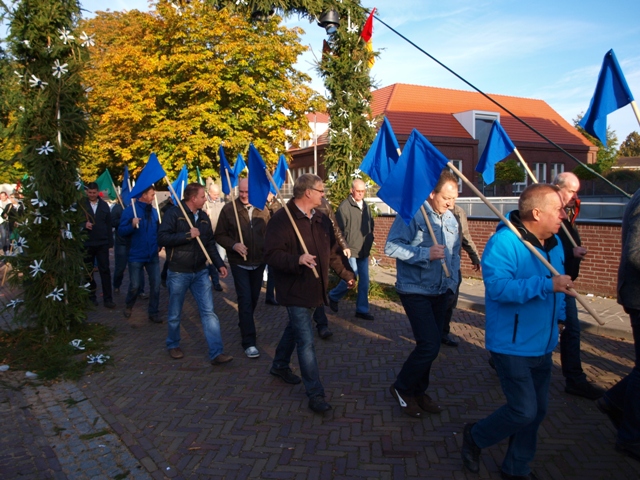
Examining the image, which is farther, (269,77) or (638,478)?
(269,77)

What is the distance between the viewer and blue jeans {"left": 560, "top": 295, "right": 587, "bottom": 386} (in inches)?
187

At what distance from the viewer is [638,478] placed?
3457 mm

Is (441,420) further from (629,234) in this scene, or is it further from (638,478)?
(629,234)

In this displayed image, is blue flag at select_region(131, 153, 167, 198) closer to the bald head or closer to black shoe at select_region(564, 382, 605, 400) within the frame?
the bald head

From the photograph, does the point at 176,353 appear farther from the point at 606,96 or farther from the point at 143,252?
the point at 606,96

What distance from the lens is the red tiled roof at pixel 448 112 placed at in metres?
37.1

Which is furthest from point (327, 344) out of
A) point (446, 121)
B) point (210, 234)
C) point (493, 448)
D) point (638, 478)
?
point (446, 121)

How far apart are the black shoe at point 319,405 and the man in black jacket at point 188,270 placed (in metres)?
1.55

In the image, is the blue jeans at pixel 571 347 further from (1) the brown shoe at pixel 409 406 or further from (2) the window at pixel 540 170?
(2) the window at pixel 540 170

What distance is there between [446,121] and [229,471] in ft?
123

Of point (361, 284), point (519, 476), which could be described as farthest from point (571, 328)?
point (361, 284)

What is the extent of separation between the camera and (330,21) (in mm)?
8914

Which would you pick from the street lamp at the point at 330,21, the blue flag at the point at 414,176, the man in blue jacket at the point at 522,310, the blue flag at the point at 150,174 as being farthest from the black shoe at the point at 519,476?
the street lamp at the point at 330,21

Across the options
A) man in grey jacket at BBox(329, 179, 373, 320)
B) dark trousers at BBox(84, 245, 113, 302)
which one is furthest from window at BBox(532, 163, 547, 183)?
dark trousers at BBox(84, 245, 113, 302)
